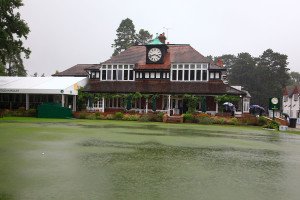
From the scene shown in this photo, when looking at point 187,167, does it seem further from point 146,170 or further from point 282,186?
point 282,186

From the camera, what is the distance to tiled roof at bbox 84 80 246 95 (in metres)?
38.2

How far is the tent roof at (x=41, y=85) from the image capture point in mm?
36866

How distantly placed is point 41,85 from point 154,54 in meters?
13.4

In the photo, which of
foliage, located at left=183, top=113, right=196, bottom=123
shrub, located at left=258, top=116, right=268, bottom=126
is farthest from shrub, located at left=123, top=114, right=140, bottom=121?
shrub, located at left=258, top=116, right=268, bottom=126

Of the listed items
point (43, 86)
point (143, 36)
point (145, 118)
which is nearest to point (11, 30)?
point (43, 86)

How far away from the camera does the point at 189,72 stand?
40781 millimetres

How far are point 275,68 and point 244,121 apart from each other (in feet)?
192

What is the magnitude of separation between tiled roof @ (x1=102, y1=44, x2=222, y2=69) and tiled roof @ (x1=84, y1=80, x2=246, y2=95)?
204cm

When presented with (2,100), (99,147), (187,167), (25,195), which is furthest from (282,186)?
(2,100)

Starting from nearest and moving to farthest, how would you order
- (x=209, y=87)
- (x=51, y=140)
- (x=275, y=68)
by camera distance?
(x=51, y=140) < (x=209, y=87) < (x=275, y=68)

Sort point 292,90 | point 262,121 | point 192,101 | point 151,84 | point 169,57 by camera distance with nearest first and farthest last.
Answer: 1. point 262,121
2. point 192,101
3. point 151,84
4. point 169,57
5. point 292,90

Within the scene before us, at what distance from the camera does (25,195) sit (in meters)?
6.82

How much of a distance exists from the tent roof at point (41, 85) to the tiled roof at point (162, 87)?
2.05 meters

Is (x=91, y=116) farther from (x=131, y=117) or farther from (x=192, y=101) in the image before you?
(x=192, y=101)
